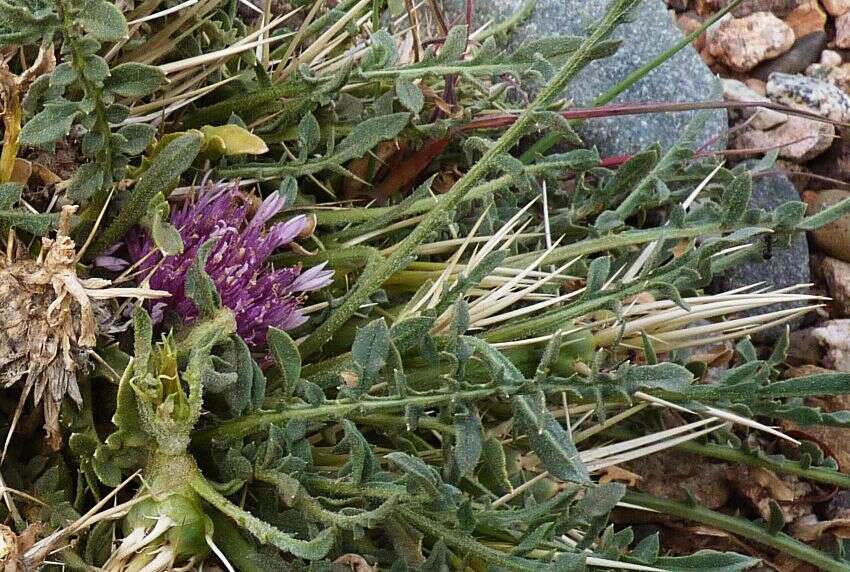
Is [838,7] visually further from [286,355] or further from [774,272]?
[286,355]

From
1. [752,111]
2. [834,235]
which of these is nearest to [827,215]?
[834,235]

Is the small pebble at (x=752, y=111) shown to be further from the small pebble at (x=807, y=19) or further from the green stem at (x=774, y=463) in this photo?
the green stem at (x=774, y=463)

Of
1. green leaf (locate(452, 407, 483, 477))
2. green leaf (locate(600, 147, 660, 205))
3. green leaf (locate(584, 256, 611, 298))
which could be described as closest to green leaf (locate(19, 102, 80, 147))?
green leaf (locate(452, 407, 483, 477))

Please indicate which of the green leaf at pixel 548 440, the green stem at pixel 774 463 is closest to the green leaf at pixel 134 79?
the green leaf at pixel 548 440

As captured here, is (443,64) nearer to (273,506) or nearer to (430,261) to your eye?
(430,261)

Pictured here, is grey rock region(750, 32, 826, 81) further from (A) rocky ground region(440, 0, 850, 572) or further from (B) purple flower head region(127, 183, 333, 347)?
(B) purple flower head region(127, 183, 333, 347)

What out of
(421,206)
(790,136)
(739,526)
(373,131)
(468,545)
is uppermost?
(373,131)
